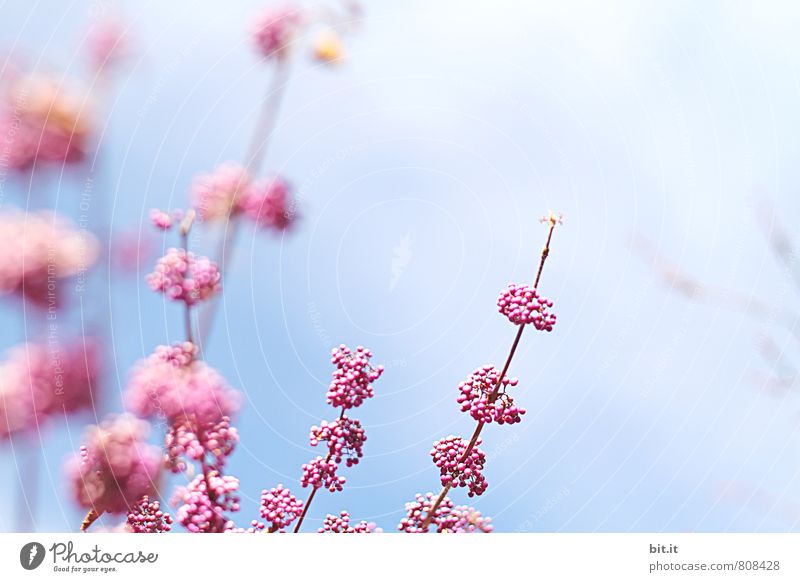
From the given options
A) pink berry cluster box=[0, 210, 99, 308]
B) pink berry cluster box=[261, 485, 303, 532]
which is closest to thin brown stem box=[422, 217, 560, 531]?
pink berry cluster box=[261, 485, 303, 532]

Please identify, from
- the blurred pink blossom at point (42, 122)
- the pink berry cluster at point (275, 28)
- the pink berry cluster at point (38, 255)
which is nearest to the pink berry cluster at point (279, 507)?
the pink berry cluster at point (38, 255)

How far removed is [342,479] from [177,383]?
582 millimetres

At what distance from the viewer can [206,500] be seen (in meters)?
1.91

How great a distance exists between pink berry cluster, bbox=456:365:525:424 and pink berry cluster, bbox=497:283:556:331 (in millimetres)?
179

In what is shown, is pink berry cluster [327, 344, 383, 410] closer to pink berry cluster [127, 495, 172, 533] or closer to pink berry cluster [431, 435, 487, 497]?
pink berry cluster [431, 435, 487, 497]

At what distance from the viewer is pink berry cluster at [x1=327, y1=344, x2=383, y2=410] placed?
2.10 metres

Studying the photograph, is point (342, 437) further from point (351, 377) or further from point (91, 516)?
point (91, 516)

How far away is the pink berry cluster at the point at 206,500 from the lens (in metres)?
1.91
